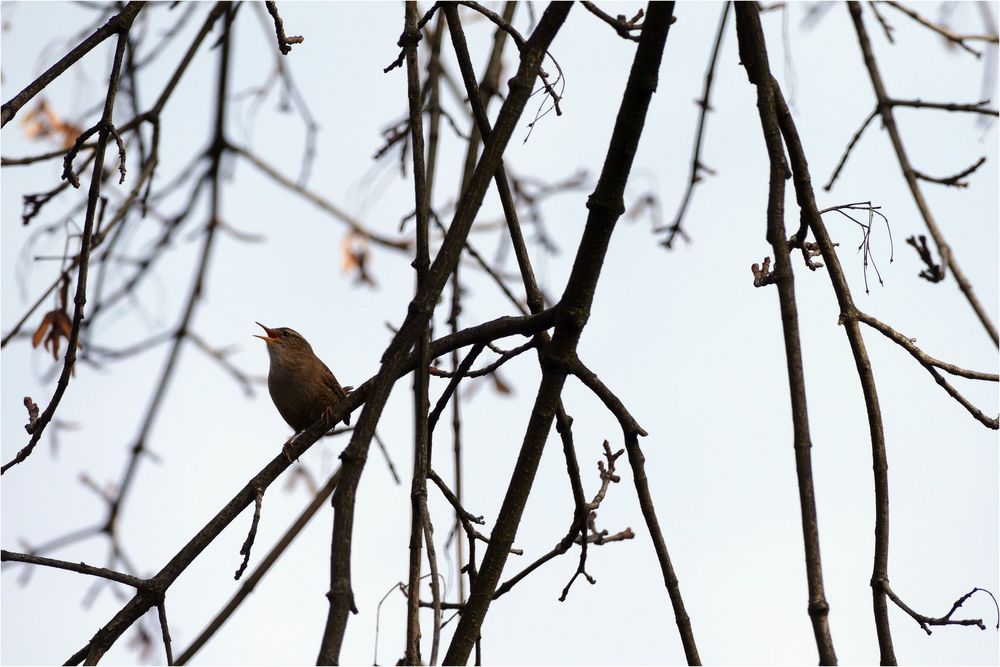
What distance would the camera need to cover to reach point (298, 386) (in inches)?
185

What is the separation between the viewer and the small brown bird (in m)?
4.70

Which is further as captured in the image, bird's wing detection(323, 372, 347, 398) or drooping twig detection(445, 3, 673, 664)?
bird's wing detection(323, 372, 347, 398)

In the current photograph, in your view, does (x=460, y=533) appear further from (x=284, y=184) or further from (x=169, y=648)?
(x=284, y=184)

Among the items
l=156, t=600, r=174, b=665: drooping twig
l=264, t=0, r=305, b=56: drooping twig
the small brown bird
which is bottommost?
l=156, t=600, r=174, b=665: drooping twig

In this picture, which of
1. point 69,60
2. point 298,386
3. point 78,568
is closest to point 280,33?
point 69,60

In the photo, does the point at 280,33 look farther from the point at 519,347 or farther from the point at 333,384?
the point at 333,384

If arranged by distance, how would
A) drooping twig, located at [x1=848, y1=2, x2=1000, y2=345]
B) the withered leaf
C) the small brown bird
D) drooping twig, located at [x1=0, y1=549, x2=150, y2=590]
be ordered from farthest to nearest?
the small brown bird
the withered leaf
drooping twig, located at [x1=848, y1=2, x2=1000, y2=345]
drooping twig, located at [x1=0, y1=549, x2=150, y2=590]

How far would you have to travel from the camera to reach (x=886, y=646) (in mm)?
2184

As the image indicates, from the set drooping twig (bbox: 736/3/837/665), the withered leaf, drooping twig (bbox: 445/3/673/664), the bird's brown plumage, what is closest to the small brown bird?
the bird's brown plumage

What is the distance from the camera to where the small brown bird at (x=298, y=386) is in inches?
185

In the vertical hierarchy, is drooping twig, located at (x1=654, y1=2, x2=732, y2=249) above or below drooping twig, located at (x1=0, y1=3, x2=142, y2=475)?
above

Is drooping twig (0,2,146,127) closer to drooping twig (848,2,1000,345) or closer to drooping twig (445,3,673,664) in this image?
drooping twig (445,3,673,664)

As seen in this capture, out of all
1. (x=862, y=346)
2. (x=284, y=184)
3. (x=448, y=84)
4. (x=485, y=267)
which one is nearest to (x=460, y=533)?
(x=485, y=267)

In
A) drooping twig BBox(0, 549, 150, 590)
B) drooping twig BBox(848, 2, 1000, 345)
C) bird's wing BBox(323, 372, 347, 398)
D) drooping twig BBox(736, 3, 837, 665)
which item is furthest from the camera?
bird's wing BBox(323, 372, 347, 398)
